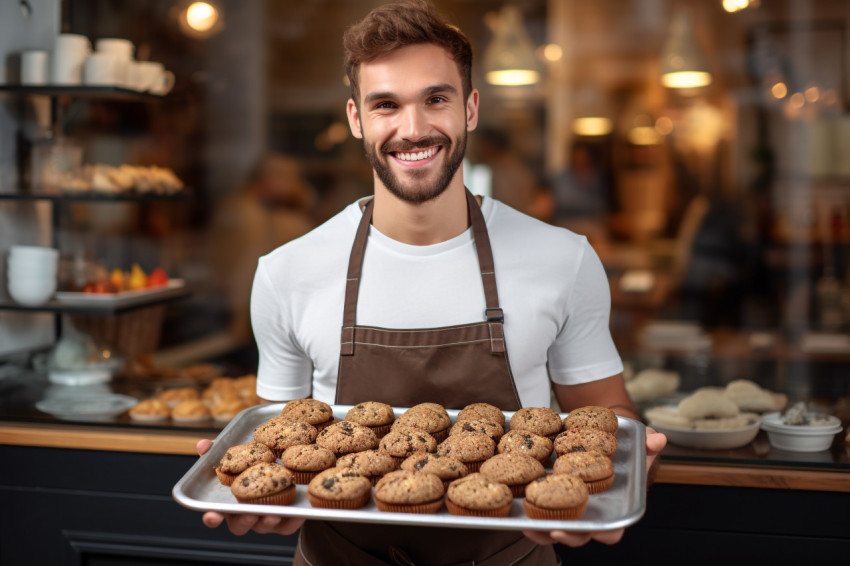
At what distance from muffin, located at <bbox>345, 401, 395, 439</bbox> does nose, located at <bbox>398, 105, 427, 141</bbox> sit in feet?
1.84

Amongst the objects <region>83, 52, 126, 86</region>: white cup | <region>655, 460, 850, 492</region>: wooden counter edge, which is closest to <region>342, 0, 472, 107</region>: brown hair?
<region>655, 460, 850, 492</region>: wooden counter edge

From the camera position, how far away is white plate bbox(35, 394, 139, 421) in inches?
102

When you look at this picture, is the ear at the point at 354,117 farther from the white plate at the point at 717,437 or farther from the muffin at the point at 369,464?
the white plate at the point at 717,437

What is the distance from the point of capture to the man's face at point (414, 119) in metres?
1.79

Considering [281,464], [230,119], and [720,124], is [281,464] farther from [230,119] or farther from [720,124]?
[720,124]

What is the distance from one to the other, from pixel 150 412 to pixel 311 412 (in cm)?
95

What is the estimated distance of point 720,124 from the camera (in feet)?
22.7

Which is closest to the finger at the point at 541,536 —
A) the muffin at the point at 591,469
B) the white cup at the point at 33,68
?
the muffin at the point at 591,469

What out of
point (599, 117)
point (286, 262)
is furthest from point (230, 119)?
point (286, 262)

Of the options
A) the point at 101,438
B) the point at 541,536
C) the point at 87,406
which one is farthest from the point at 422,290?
the point at 87,406

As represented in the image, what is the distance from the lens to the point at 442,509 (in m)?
1.53

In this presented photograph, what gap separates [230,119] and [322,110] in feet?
2.36

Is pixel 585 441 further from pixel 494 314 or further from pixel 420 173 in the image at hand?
pixel 420 173

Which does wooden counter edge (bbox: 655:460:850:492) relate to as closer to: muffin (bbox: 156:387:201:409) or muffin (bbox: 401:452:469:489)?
muffin (bbox: 401:452:469:489)
